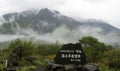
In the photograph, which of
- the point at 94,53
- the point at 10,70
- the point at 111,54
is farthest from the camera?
the point at 94,53

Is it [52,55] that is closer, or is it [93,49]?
[52,55]

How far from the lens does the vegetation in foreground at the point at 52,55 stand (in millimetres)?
37625

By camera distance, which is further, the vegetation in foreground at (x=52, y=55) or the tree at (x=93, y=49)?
the tree at (x=93, y=49)

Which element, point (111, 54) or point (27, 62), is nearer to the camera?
point (27, 62)

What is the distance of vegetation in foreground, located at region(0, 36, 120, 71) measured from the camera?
37.6 meters

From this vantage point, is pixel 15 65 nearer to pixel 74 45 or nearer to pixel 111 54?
pixel 74 45

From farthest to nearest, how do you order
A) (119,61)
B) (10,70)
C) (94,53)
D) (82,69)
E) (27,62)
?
(94,53)
(119,61)
(27,62)
(10,70)
(82,69)

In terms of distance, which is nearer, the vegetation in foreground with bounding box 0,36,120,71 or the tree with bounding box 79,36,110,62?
the vegetation in foreground with bounding box 0,36,120,71

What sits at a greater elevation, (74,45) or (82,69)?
(74,45)

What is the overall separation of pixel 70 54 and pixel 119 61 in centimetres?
1680

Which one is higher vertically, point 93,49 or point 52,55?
point 93,49

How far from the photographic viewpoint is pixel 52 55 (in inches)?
2072

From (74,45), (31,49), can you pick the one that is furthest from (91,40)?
(74,45)

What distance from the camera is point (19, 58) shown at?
35.7m
